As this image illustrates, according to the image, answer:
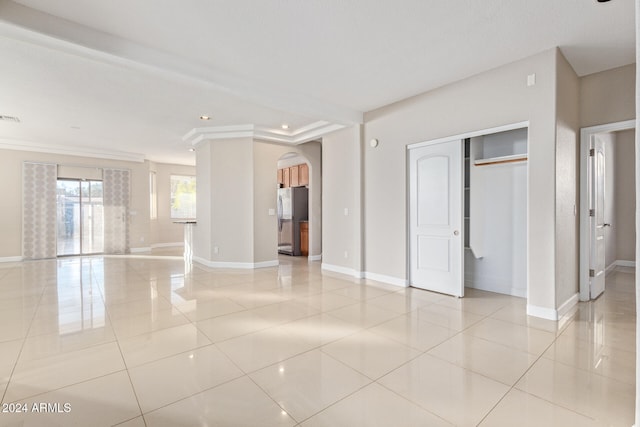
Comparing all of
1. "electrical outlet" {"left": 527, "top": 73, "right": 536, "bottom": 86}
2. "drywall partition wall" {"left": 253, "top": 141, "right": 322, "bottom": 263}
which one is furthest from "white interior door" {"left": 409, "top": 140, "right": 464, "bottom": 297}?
"drywall partition wall" {"left": 253, "top": 141, "right": 322, "bottom": 263}

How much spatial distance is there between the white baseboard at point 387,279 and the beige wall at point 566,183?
1902 millimetres

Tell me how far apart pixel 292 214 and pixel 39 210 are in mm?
6177

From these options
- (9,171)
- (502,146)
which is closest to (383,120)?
(502,146)

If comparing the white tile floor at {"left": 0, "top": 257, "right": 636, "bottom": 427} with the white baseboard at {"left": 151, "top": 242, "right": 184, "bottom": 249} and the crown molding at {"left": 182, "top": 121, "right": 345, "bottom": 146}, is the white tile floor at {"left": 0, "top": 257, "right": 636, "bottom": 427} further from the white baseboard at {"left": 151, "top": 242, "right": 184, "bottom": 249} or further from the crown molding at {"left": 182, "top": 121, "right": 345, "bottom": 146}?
the white baseboard at {"left": 151, "top": 242, "right": 184, "bottom": 249}

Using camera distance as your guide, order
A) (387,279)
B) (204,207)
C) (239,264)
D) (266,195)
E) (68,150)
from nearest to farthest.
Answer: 1. (387,279)
2. (239,264)
3. (266,195)
4. (204,207)
5. (68,150)

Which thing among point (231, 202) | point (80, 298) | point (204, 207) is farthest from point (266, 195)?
point (80, 298)

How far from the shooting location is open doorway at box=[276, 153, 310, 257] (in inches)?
316

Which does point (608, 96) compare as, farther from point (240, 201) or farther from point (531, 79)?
point (240, 201)

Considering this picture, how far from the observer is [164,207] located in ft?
32.7

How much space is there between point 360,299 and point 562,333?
83.4 inches

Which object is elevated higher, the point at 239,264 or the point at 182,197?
the point at 182,197

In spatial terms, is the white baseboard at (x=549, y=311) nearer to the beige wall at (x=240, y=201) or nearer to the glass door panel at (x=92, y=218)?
the beige wall at (x=240, y=201)

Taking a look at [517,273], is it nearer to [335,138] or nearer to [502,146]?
[502,146]

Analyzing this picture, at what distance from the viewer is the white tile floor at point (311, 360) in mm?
1777
